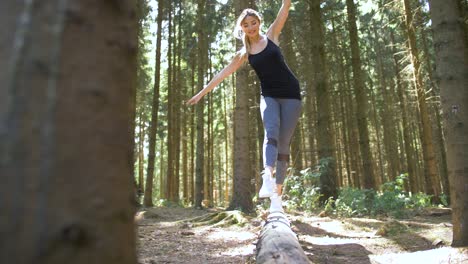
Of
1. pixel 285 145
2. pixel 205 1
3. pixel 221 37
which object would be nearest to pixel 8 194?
pixel 285 145

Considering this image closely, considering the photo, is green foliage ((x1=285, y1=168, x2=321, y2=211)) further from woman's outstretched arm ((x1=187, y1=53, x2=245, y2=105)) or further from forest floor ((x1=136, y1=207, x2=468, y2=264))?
woman's outstretched arm ((x1=187, y1=53, x2=245, y2=105))

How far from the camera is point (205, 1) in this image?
15953mm

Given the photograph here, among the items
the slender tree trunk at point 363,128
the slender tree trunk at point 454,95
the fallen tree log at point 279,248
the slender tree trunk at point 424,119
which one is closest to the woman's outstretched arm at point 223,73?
the fallen tree log at point 279,248

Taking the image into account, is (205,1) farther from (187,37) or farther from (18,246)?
(18,246)

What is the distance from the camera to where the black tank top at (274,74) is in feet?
13.5

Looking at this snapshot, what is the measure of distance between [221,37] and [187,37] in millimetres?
2376

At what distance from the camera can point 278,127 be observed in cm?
406

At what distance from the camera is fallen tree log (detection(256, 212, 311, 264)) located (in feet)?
8.74

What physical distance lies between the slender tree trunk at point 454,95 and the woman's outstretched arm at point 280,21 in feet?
5.25

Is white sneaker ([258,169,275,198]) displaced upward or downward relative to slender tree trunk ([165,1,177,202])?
downward

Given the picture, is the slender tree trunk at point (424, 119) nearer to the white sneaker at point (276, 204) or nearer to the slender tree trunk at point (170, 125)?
the white sneaker at point (276, 204)

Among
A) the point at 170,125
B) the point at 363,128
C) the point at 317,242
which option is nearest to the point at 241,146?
the point at 317,242

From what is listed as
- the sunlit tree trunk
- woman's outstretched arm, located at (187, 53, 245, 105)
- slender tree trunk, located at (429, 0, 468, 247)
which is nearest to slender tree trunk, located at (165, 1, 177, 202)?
the sunlit tree trunk

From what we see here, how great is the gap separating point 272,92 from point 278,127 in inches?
15.7
